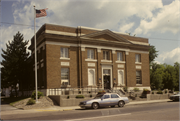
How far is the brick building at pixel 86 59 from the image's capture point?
29.7 metres

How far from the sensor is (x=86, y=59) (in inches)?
1265

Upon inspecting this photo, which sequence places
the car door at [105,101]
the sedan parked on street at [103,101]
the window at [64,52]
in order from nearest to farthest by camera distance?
1. the sedan parked on street at [103,101]
2. the car door at [105,101]
3. the window at [64,52]

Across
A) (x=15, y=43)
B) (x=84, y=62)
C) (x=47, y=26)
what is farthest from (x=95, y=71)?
(x=15, y=43)

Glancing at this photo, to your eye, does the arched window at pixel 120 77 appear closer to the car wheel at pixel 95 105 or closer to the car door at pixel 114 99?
the car door at pixel 114 99

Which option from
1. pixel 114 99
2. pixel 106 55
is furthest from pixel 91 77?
pixel 114 99

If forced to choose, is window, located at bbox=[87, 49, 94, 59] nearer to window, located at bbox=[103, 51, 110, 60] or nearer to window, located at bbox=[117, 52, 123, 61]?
window, located at bbox=[103, 51, 110, 60]

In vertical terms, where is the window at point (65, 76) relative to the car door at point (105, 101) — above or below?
above

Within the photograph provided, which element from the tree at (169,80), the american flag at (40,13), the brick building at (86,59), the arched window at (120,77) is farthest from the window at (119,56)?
the tree at (169,80)

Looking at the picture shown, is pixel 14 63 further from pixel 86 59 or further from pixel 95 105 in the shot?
pixel 95 105

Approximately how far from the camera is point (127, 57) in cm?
3634

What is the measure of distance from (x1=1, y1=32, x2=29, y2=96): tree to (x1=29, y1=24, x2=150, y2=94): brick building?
4.88m

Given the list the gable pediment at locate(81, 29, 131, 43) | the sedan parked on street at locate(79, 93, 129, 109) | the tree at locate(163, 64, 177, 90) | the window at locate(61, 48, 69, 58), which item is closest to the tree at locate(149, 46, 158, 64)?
the tree at locate(163, 64, 177, 90)

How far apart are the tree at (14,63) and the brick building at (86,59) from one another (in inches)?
192

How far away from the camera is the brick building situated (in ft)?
97.5
